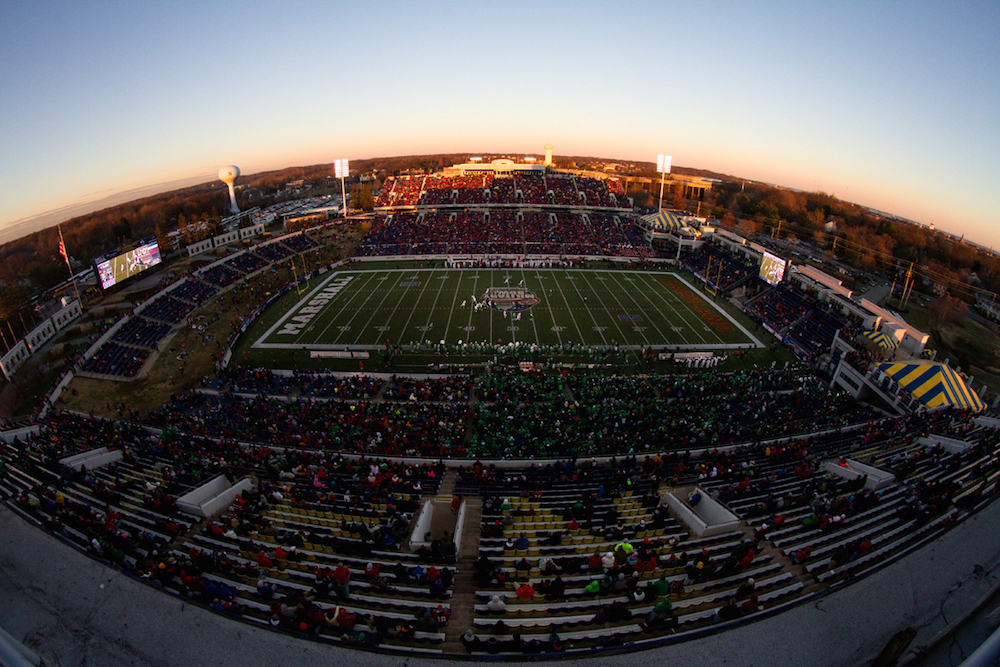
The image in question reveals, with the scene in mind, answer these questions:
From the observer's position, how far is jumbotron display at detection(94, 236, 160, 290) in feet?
110

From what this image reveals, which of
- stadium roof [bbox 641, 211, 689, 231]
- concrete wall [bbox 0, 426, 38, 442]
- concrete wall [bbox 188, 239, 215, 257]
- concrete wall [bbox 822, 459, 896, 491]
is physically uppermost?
stadium roof [bbox 641, 211, 689, 231]

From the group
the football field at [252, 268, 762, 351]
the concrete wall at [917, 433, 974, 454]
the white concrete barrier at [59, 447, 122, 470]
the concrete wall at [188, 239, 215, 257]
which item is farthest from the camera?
the concrete wall at [188, 239, 215, 257]

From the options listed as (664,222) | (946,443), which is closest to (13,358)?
(946,443)

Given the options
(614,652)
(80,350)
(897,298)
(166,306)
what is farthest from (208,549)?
(897,298)

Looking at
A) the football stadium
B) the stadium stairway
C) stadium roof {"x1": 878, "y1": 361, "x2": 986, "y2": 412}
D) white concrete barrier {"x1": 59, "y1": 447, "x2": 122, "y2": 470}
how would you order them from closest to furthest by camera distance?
the football stadium → the stadium stairway → white concrete barrier {"x1": 59, "y1": 447, "x2": 122, "y2": 470} → stadium roof {"x1": 878, "y1": 361, "x2": 986, "y2": 412}

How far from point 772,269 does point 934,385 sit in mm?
18431

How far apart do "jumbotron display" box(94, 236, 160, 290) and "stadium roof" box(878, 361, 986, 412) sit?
50.9 meters

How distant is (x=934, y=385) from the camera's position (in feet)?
63.8

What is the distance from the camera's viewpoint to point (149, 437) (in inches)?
638

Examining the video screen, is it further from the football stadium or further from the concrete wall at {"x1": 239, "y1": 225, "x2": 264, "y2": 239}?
the concrete wall at {"x1": 239, "y1": 225, "x2": 264, "y2": 239}

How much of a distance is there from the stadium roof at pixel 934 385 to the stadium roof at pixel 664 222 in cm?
3430

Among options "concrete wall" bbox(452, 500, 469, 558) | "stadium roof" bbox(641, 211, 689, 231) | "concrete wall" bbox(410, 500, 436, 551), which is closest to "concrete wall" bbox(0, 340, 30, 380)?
"concrete wall" bbox(410, 500, 436, 551)

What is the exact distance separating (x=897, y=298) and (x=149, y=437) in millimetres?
56572

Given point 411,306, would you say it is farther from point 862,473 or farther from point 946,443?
point 946,443
